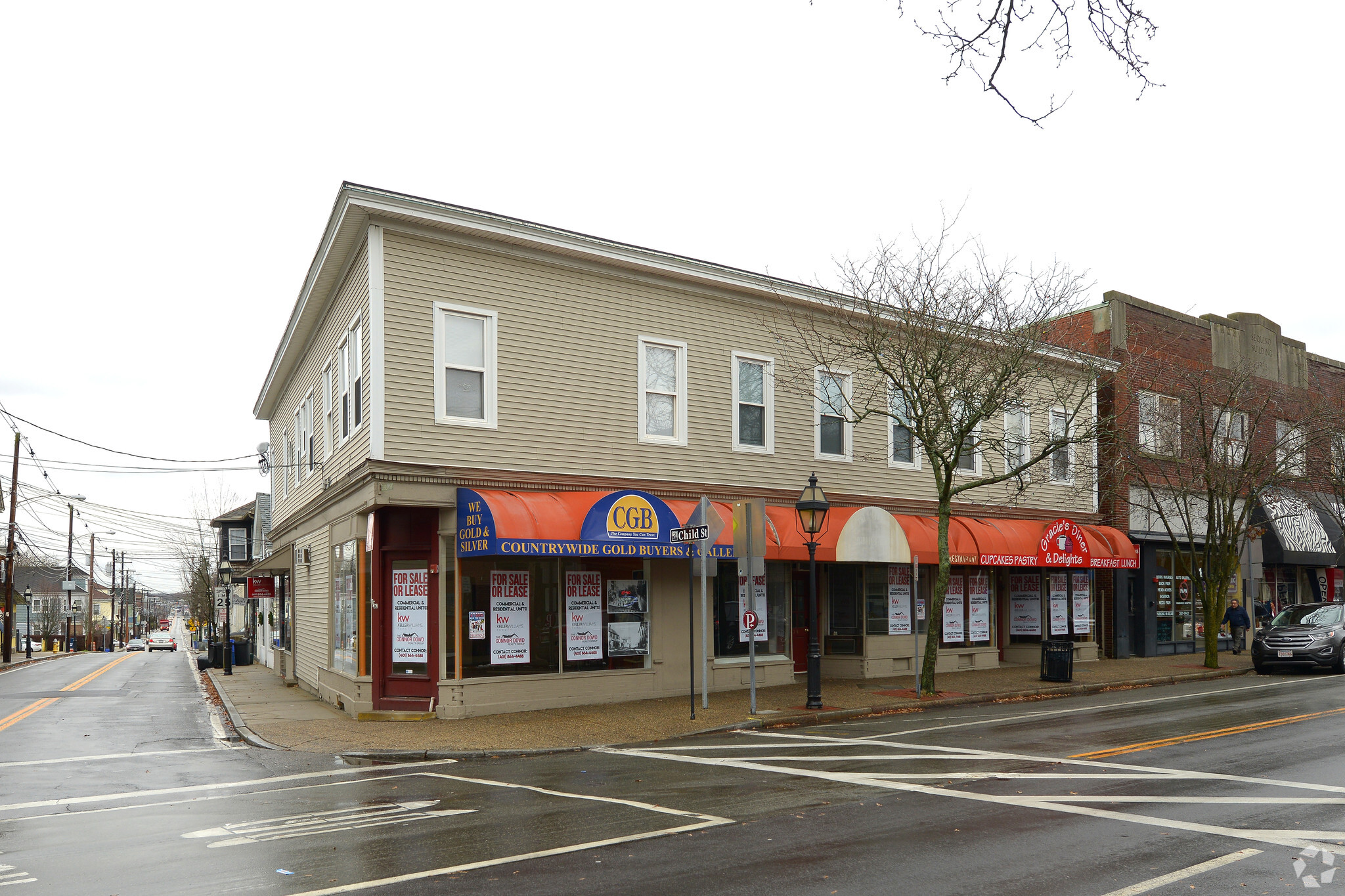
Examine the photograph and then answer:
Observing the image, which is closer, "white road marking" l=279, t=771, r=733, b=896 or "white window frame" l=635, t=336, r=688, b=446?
"white road marking" l=279, t=771, r=733, b=896

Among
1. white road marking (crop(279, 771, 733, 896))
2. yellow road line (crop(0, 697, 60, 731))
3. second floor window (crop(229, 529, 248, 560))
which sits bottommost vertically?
yellow road line (crop(0, 697, 60, 731))

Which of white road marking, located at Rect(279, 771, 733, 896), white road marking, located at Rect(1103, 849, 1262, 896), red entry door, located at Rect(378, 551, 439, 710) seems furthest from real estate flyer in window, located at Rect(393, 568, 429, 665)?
white road marking, located at Rect(1103, 849, 1262, 896)

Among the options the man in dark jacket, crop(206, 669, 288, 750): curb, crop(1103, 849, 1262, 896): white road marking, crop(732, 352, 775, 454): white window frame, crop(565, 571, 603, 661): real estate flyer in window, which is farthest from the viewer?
the man in dark jacket

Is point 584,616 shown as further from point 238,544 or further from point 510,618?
point 238,544

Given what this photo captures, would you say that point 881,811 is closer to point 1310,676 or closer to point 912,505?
point 912,505

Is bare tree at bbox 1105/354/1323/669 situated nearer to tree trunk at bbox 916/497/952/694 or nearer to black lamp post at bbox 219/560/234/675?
tree trunk at bbox 916/497/952/694

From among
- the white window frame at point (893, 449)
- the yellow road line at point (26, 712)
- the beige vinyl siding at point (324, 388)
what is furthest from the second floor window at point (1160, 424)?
the yellow road line at point (26, 712)

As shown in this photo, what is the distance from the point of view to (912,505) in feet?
75.0

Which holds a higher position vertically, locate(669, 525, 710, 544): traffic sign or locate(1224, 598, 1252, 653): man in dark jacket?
locate(669, 525, 710, 544): traffic sign

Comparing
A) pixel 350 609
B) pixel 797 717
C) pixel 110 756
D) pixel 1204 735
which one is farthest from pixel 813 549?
pixel 110 756

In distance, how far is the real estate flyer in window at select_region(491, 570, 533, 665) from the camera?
16391mm

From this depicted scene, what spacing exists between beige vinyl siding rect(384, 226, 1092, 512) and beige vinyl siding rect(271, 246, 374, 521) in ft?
2.57

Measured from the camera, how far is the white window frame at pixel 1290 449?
79.4ft

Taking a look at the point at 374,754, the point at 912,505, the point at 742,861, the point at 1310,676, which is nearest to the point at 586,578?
the point at 374,754
